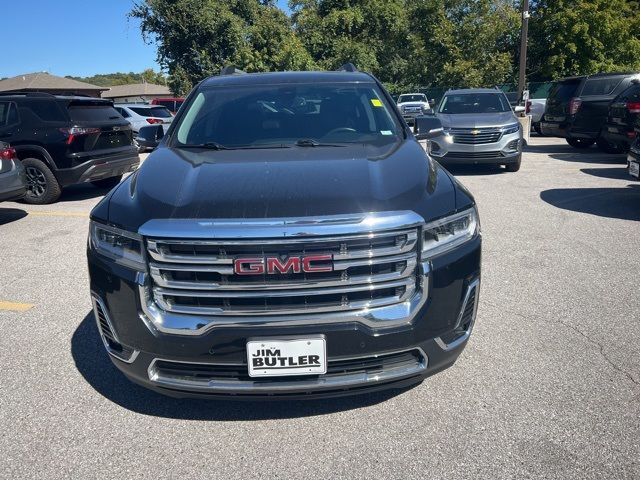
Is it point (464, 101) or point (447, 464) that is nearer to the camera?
point (447, 464)

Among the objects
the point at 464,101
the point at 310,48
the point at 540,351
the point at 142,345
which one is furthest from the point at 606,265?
the point at 310,48

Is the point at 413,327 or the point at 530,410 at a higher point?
the point at 413,327

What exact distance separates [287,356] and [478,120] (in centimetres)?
942

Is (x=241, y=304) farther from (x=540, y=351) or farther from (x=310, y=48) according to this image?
(x=310, y=48)

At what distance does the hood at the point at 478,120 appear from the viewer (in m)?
10.6

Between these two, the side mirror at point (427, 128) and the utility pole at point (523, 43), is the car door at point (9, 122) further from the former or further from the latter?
the utility pole at point (523, 43)

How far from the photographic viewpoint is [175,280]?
8.14 ft

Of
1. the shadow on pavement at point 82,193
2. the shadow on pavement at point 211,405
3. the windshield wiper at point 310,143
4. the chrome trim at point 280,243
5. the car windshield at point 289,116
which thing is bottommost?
the shadow on pavement at point 82,193

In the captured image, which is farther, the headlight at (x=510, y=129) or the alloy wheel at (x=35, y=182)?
the headlight at (x=510, y=129)

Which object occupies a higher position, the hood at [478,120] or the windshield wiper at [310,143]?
the windshield wiper at [310,143]

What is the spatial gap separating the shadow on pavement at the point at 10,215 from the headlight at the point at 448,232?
7435mm

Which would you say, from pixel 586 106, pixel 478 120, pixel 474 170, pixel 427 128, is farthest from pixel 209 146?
pixel 586 106

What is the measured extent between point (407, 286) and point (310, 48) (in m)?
36.0

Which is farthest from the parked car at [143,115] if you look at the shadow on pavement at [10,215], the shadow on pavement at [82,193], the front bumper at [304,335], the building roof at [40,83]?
the building roof at [40,83]
